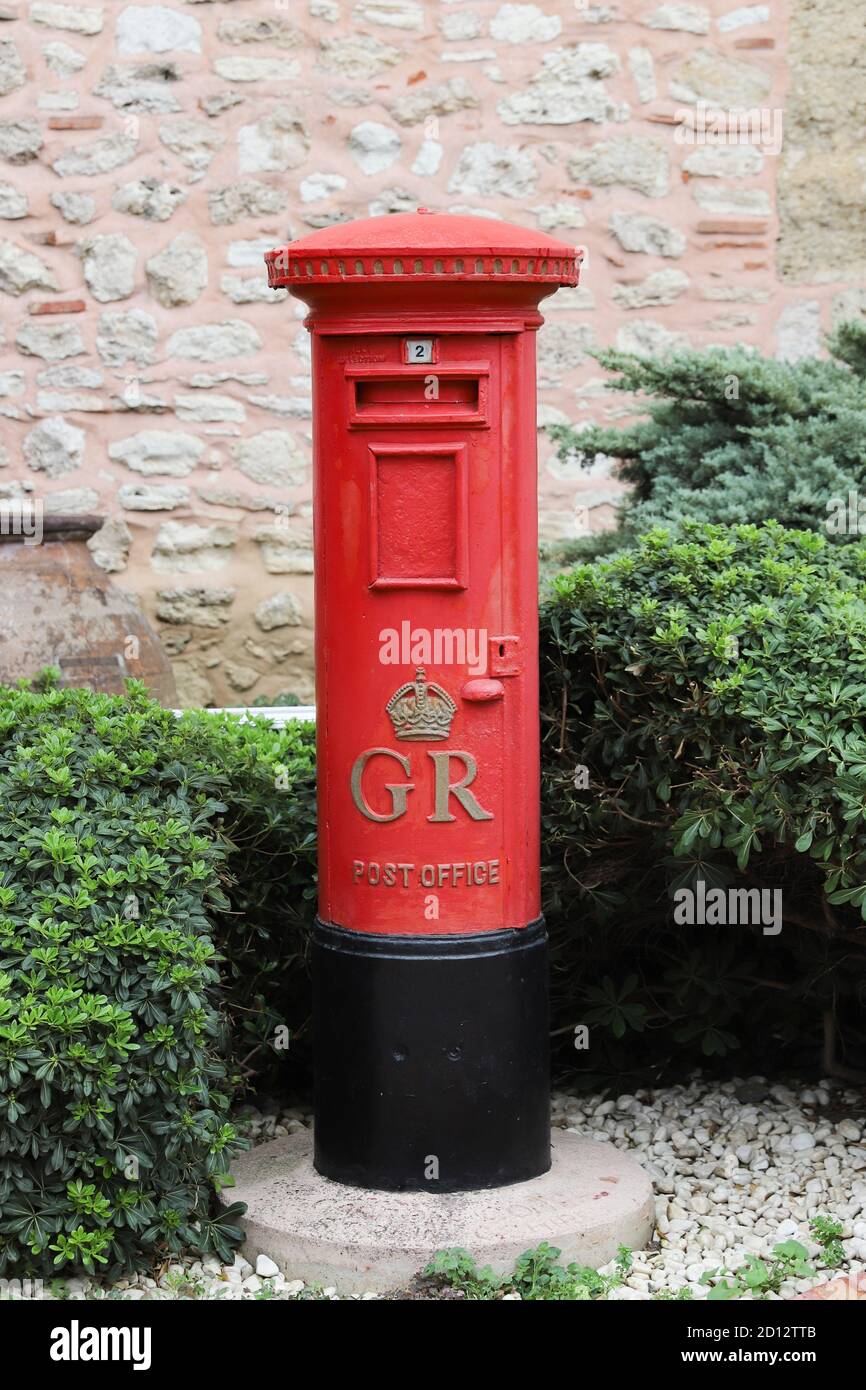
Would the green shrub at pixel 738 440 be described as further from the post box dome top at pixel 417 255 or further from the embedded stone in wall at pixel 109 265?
the embedded stone in wall at pixel 109 265

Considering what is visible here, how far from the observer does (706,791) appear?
3.44m

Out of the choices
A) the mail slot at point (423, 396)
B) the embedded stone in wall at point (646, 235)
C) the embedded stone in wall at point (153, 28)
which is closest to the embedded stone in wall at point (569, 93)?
the embedded stone in wall at point (646, 235)

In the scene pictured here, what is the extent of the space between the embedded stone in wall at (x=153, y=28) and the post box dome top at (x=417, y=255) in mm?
3435

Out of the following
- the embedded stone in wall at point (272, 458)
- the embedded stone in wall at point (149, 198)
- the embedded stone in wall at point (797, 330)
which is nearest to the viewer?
the embedded stone in wall at point (149, 198)

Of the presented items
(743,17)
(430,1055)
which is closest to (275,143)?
(743,17)

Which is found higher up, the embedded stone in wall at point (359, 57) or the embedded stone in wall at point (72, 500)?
the embedded stone in wall at point (359, 57)

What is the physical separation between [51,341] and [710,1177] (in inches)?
160

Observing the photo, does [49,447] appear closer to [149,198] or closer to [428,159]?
[149,198]

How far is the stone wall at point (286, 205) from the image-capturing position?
6254mm

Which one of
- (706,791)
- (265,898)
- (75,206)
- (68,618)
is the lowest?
(265,898)

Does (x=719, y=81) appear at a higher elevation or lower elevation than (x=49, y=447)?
higher

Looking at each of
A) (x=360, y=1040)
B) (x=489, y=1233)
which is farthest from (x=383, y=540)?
(x=489, y=1233)

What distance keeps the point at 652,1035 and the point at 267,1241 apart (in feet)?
4.37

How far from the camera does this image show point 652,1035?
13.9 feet
